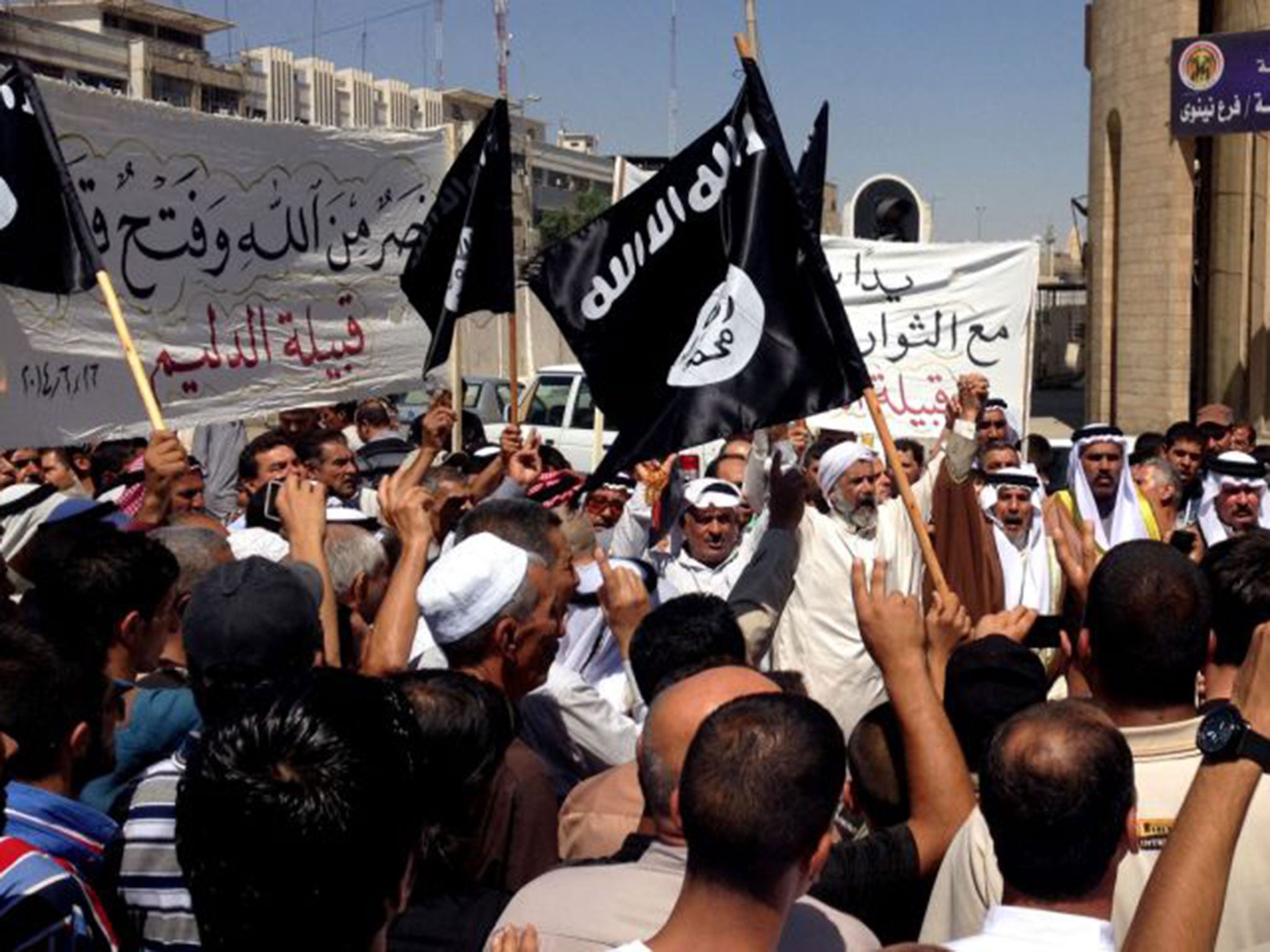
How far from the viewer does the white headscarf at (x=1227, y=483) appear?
7.68m

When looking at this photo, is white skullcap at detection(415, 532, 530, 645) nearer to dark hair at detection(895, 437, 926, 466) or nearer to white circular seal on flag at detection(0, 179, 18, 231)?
white circular seal on flag at detection(0, 179, 18, 231)

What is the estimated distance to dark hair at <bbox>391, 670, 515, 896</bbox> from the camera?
2865 millimetres

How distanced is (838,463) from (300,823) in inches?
175

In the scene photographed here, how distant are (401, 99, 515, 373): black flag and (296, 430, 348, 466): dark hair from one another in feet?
2.29

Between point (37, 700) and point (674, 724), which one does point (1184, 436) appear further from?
point (37, 700)

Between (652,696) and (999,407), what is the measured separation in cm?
569

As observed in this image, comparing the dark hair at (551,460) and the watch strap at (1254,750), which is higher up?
the dark hair at (551,460)

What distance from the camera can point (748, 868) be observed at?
2234mm

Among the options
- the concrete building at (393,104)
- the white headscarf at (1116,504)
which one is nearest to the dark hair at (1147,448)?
the white headscarf at (1116,504)

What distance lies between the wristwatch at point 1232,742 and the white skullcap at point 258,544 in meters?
3.28

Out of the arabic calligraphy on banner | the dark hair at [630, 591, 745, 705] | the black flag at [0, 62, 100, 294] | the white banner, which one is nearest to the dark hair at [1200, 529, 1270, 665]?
the dark hair at [630, 591, 745, 705]

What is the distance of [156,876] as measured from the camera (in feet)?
8.78

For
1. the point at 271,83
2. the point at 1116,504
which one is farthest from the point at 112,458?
the point at 271,83

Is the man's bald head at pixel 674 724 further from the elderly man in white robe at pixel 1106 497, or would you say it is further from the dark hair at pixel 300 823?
the elderly man in white robe at pixel 1106 497
